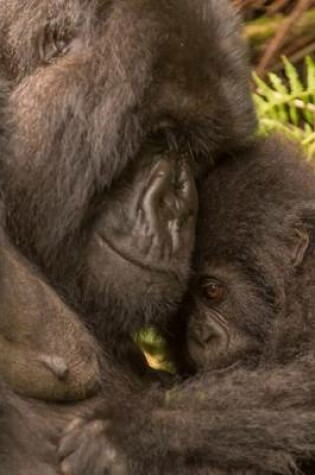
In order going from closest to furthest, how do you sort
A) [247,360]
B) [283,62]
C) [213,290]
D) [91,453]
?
[91,453] → [247,360] → [213,290] → [283,62]

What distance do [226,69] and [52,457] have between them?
1.15 metres

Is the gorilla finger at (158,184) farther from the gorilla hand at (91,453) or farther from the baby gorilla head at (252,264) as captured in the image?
the gorilla hand at (91,453)

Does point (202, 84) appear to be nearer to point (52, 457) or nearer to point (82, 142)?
point (82, 142)

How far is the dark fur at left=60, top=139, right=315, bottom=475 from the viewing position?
299 centimetres

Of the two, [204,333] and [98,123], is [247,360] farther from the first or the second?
[98,123]

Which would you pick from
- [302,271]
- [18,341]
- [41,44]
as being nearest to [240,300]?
[302,271]

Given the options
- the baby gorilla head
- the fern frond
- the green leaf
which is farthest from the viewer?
the green leaf

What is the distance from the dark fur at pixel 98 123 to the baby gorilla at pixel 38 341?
56 mm

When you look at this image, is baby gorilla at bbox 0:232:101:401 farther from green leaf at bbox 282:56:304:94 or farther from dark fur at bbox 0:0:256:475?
green leaf at bbox 282:56:304:94

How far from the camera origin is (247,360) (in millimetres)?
3307

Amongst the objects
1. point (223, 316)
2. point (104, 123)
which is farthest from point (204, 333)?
point (104, 123)

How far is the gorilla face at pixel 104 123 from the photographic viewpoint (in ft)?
10.0

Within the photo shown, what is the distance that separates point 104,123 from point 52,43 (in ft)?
0.88

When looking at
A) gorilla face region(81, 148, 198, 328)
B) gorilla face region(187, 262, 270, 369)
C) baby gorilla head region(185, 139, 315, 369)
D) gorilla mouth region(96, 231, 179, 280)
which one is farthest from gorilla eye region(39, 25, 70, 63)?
gorilla face region(187, 262, 270, 369)
